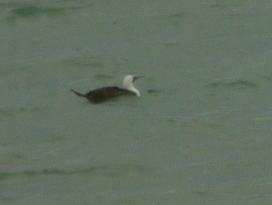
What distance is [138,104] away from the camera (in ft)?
45.3

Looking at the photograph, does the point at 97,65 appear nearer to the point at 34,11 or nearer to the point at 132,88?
the point at 132,88

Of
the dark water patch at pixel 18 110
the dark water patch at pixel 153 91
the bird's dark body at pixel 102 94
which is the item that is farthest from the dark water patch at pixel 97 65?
the dark water patch at pixel 18 110

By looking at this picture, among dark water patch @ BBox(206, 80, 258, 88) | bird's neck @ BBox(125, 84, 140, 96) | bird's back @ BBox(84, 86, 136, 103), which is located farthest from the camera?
dark water patch @ BBox(206, 80, 258, 88)

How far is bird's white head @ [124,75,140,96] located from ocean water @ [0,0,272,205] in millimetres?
145

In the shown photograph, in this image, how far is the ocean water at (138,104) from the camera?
11130mm

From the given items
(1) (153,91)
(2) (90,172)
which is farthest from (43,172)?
(1) (153,91)

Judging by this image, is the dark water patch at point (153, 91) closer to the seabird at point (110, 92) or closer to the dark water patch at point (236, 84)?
the seabird at point (110, 92)

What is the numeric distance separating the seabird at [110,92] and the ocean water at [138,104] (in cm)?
8

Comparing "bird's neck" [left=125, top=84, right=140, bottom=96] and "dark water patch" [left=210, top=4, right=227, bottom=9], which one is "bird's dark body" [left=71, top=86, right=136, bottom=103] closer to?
"bird's neck" [left=125, top=84, right=140, bottom=96]

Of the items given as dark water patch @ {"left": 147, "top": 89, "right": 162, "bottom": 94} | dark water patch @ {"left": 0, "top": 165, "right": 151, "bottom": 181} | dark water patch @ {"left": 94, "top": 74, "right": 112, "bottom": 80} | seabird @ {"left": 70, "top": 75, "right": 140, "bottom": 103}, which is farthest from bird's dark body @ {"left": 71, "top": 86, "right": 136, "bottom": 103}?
dark water patch @ {"left": 0, "top": 165, "right": 151, "bottom": 181}

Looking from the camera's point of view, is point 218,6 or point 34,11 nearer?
point 218,6

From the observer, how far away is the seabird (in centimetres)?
1370

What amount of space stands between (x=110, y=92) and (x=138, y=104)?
33 cm

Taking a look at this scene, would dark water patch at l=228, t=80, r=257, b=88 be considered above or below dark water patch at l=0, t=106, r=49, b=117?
above
